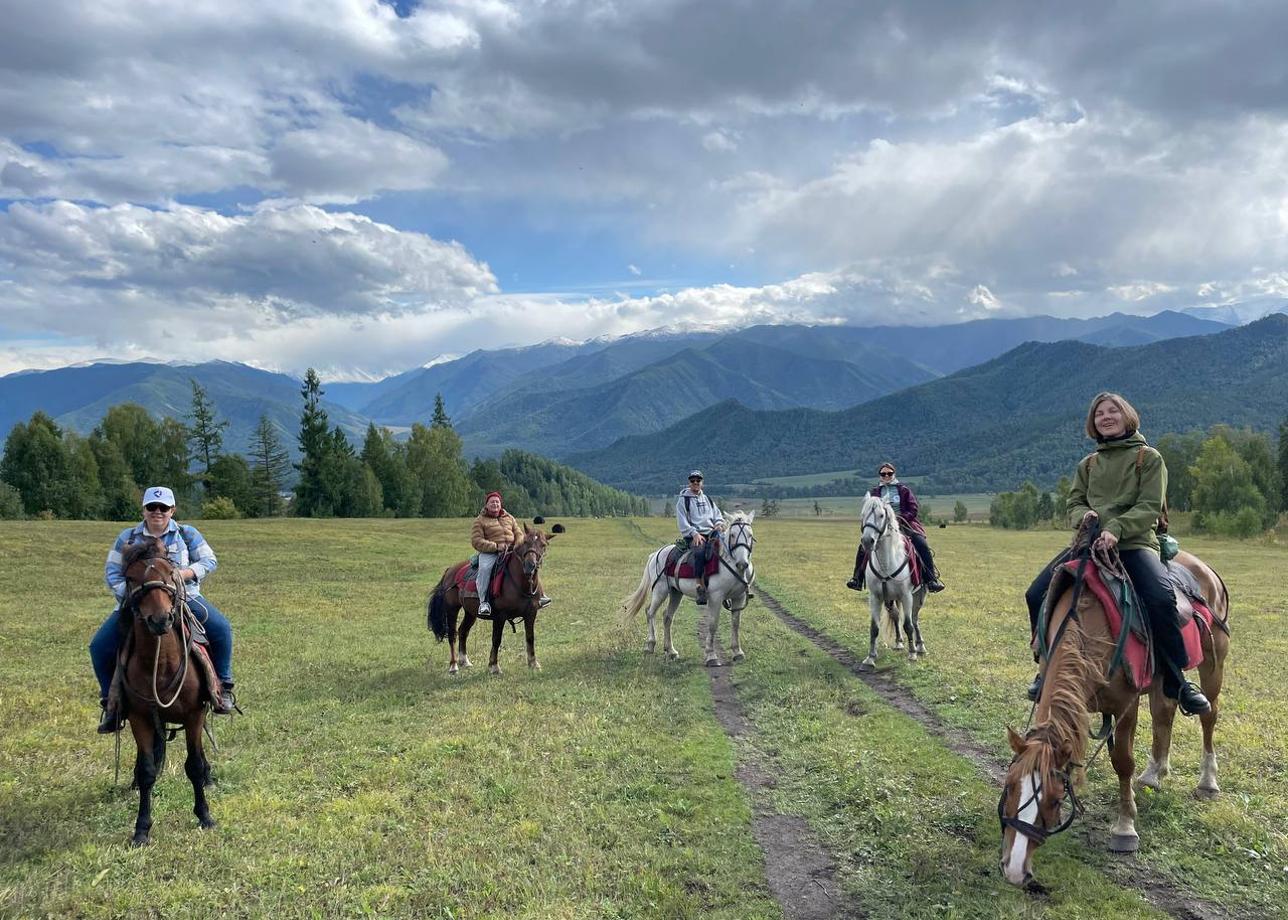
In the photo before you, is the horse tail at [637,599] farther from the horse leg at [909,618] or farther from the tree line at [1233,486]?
the tree line at [1233,486]

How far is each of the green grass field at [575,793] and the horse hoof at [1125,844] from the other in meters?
0.16

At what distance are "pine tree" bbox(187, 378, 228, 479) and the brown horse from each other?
249 ft

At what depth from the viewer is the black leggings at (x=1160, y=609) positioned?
7133 mm

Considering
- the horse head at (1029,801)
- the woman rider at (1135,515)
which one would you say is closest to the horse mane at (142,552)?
the horse head at (1029,801)

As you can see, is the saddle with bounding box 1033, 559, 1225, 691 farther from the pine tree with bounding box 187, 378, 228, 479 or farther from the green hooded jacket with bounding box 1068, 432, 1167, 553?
the pine tree with bounding box 187, 378, 228, 479

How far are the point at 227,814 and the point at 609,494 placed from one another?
14313cm

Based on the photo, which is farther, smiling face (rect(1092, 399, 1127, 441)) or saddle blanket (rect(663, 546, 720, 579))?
saddle blanket (rect(663, 546, 720, 579))

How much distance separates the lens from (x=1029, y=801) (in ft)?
19.0

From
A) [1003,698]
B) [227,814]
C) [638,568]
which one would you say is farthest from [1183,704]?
[638,568]

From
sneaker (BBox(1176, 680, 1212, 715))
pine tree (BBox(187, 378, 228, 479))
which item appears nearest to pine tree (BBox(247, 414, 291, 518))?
pine tree (BBox(187, 378, 228, 479))

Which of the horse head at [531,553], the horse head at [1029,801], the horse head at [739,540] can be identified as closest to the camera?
Answer: the horse head at [1029,801]

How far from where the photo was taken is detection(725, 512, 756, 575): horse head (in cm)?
1544

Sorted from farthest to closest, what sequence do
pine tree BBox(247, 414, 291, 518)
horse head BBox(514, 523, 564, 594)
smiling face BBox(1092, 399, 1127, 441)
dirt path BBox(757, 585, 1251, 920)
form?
pine tree BBox(247, 414, 291, 518) → horse head BBox(514, 523, 564, 594) → smiling face BBox(1092, 399, 1127, 441) → dirt path BBox(757, 585, 1251, 920)

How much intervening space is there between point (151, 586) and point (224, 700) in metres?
1.81
